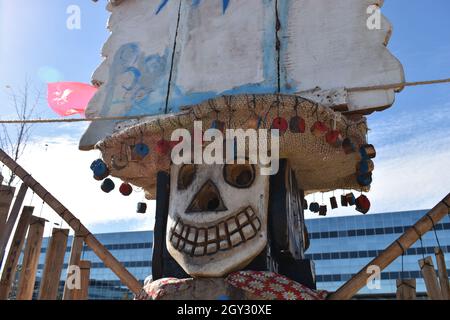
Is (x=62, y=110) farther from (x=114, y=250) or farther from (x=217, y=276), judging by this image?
(x=114, y=250)

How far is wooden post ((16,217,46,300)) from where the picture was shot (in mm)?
4422

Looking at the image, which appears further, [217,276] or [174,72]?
[174,72]

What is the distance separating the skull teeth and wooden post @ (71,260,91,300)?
1.17 m

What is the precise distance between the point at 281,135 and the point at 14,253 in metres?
2.97

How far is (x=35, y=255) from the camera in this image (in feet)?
15.0

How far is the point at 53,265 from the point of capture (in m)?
4.44

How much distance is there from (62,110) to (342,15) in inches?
175

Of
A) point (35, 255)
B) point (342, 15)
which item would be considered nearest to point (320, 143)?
point (342, 15)

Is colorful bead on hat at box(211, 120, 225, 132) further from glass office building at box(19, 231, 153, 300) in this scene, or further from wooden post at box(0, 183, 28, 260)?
glass office building at box(19, 231, 153, 300)

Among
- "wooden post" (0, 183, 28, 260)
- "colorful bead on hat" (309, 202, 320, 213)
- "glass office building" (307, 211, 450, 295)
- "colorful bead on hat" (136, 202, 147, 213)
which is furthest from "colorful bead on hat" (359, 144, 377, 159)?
"glass office building" (307, 211, 450, 295)

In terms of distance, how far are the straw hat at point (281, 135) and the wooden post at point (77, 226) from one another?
2.62 feet

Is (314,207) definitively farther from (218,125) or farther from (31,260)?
(31,260)

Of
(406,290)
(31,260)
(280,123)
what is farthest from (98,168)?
(406,290)

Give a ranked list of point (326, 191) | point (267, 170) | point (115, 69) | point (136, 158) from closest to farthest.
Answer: point (267, 170) → point (136, 158) → point (326, 191) → point (115, 69)
